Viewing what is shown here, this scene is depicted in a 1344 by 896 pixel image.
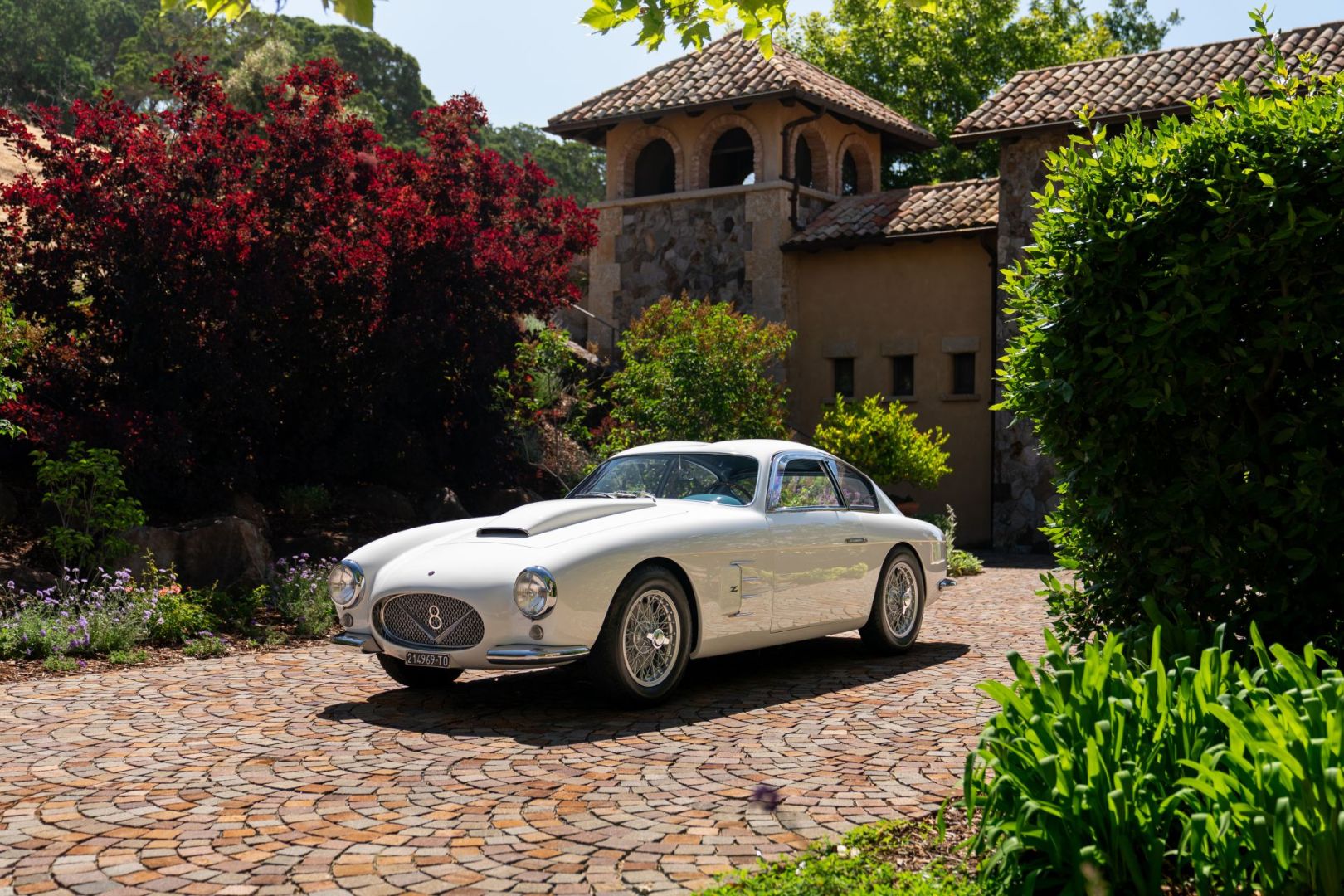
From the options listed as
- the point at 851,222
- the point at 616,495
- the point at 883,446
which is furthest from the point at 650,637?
the point at 851,222

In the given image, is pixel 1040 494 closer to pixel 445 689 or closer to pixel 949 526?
pixel 949 526

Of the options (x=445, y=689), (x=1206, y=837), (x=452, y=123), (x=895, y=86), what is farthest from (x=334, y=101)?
(x=895, y=86)

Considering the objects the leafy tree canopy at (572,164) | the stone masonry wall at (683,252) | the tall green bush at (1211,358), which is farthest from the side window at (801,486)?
the leafy tree canopy at (572,164)

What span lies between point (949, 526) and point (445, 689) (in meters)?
12.8

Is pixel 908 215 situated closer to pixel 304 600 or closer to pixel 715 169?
pixel 715 169

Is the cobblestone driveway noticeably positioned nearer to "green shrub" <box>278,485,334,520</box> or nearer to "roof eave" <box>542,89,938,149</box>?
"green shrub" <box>278,485,334,520</box>

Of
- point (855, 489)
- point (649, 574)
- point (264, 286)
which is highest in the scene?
point (264, 286)

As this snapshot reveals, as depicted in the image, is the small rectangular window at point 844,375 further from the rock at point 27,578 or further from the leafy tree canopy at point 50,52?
the leafy tree canopy at point 50,52

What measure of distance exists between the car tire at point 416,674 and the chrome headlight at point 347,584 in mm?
428

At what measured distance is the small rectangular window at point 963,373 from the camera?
74.4ft

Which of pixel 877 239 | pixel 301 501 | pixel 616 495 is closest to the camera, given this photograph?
pixel 616 495

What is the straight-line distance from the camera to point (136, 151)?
41.5ft

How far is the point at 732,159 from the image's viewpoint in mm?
27344

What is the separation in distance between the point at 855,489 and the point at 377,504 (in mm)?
7343
